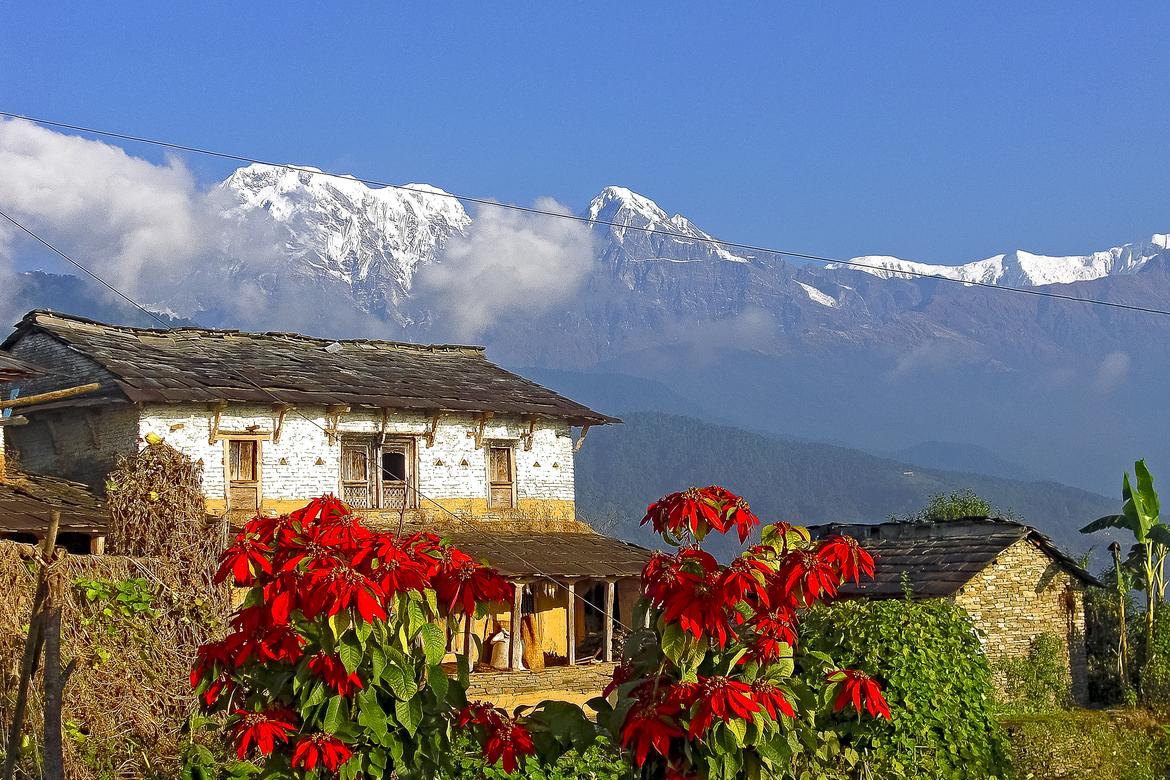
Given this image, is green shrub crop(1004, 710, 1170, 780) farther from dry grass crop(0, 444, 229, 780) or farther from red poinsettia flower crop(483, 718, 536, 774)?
red poinsettia flower crop(483, 718, 536, 774)

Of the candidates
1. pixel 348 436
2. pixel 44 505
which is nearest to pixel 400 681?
pixel 44 505

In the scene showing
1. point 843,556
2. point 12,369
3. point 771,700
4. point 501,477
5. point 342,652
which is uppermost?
point 12,369

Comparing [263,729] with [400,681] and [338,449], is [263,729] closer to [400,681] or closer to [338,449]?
[400,681]

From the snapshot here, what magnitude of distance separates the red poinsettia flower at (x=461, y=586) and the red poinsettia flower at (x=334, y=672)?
774 mm

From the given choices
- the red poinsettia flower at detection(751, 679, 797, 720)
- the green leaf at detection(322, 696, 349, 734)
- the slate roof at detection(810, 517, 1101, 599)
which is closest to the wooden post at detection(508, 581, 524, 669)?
the slate roof at detection(810, 517, 1101, 599)

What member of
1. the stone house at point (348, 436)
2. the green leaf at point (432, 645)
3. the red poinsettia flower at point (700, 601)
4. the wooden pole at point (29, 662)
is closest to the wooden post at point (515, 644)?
the stone house at point (348, 436)

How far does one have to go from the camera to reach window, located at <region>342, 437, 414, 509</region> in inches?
1185

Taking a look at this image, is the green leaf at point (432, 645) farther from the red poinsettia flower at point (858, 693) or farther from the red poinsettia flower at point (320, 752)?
the red poinsettia flower at point (858, 693)

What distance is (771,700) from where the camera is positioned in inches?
280

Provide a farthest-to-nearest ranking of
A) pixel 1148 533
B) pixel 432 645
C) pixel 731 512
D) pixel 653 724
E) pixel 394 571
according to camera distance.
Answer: pixel 1148 533, pixel 731 512, pixel 432 645, pixel 394 571, pixel 653 724

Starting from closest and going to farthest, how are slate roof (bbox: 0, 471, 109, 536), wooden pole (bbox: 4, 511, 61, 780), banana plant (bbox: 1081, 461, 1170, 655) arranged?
wooden pole (bbox: 4, 511, 61, 780)
slate roof (bbox: 0, 471, 109, 536)
banana plant (bbox: 1081, 461, 1170, 655)

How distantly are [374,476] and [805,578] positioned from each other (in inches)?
943

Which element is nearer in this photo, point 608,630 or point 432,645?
point 432,645

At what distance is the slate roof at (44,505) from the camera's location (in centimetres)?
2195
